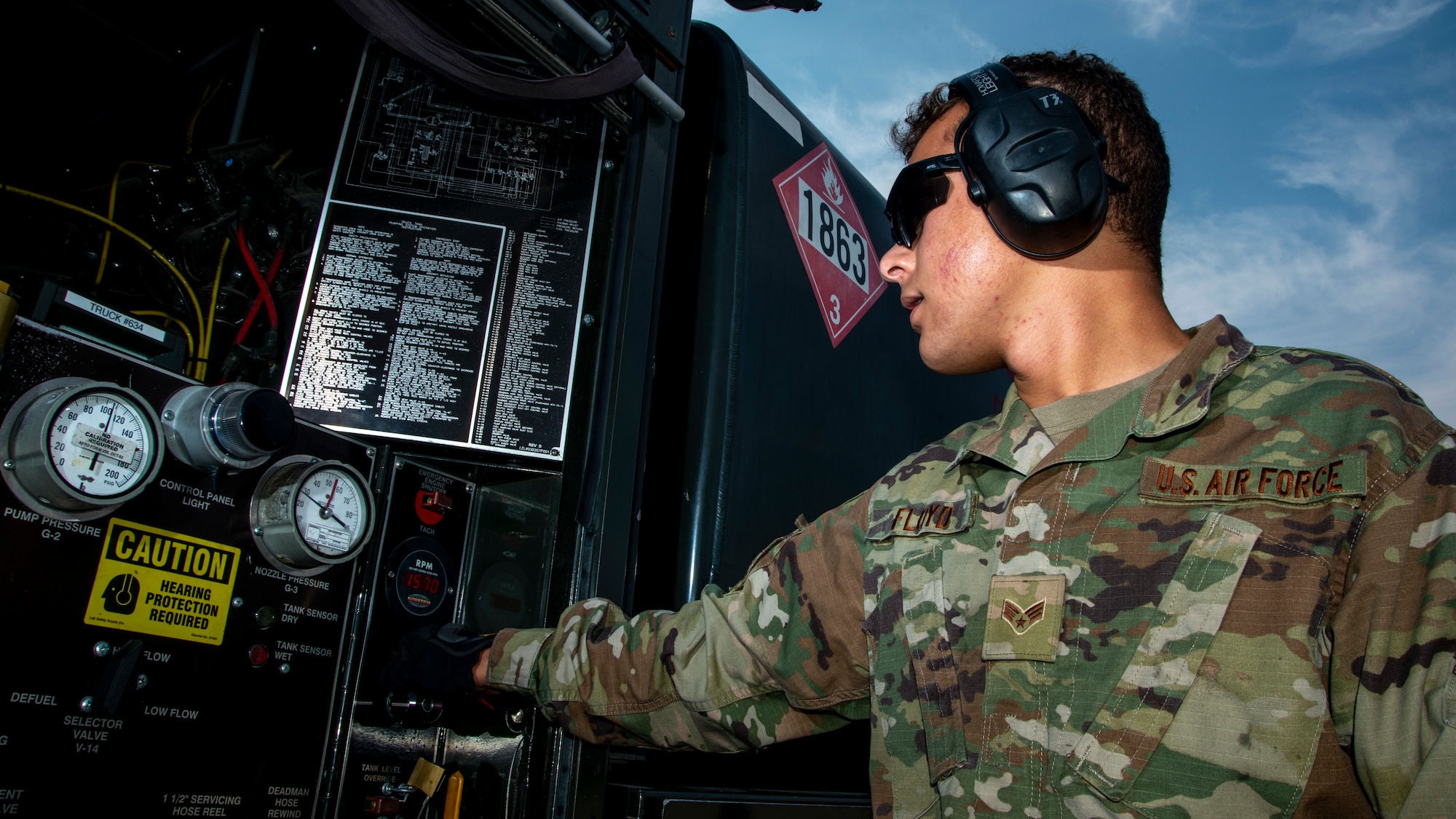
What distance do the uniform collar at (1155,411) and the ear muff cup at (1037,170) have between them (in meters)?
0.24

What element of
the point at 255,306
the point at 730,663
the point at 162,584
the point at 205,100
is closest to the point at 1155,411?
the point at 730,663

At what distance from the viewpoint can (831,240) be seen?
2332mm

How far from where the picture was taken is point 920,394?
2545 millimetres

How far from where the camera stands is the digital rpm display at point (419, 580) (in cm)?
152

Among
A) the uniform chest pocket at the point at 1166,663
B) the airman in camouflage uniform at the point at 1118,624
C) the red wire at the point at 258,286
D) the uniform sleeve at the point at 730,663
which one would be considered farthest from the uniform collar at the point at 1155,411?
the red wire at the point at 258,286

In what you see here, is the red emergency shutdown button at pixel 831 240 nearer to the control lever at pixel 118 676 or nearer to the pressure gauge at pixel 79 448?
the pressure gauge at pixel 79 448

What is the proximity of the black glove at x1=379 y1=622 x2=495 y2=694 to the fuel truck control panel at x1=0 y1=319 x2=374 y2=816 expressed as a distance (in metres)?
0.10

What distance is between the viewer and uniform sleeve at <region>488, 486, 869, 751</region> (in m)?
1.40

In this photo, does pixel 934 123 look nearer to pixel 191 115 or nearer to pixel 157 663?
pixel 157 663

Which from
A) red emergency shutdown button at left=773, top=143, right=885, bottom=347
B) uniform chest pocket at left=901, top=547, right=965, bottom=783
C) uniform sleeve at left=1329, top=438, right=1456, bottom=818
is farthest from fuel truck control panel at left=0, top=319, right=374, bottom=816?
uniform sleeve at left=1329, top=438, right=1456, bottom=818

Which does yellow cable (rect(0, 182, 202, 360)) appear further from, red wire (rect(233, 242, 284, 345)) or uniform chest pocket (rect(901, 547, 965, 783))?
uniform chest pocket (rect(901, 547, 965, 783))

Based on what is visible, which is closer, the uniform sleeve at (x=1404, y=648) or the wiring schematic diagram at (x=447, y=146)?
the uniform sleeve at (x=1404, y=648)

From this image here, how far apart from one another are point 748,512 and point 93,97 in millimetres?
1967

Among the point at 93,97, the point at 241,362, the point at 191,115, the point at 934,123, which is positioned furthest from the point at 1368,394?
the point at 93,97
